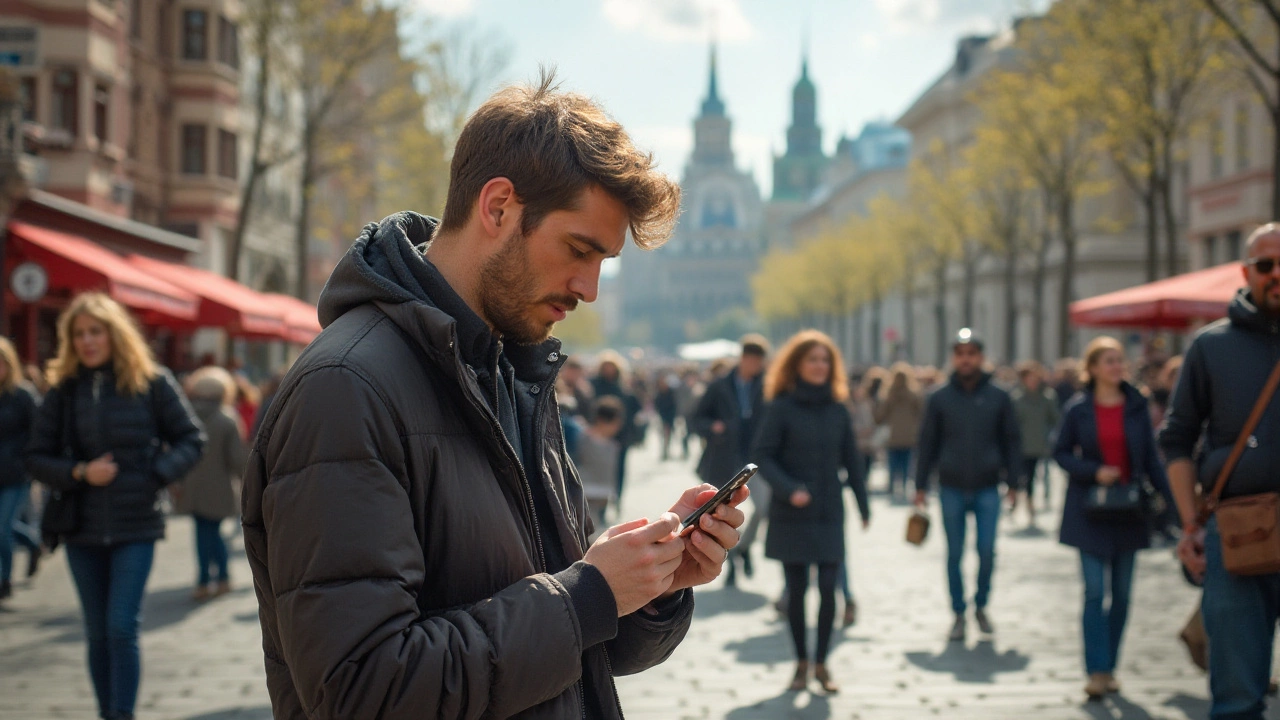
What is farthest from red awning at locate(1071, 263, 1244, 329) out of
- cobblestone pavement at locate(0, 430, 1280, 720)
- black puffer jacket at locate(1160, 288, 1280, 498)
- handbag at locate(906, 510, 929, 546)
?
black puffer jacket at locate(1160, 288, 1280, 498)

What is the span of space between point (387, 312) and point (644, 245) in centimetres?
53

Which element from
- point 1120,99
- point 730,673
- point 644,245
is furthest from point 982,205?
point 644,245

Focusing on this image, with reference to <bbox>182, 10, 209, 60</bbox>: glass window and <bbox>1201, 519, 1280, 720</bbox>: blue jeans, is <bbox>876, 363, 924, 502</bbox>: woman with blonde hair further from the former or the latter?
<bbox>182, 10, 209, 60</bbox>: glass window

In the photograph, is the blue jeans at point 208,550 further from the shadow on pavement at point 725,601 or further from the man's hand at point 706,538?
the man's hand at point 706,538

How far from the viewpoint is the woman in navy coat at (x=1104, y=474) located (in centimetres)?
760

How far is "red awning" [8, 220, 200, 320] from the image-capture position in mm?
17328

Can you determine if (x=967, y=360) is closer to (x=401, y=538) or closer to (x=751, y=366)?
(x=751, y=366)

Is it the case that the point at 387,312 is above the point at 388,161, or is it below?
below

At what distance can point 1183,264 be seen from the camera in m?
45.7

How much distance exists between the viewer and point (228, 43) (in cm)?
3534

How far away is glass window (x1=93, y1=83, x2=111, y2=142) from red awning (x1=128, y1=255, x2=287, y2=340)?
8428 mm

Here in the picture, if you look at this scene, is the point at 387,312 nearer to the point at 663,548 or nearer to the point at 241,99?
the point at 663,548

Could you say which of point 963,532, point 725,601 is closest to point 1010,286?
point 725,601

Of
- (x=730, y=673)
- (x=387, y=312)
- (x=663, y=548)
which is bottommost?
(x=730, y=673)
